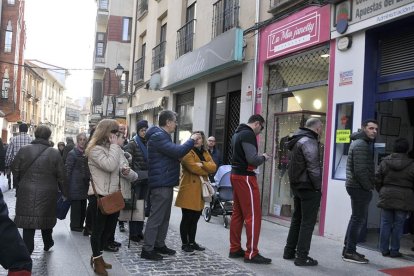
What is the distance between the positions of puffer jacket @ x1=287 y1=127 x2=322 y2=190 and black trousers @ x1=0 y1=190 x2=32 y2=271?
430 cm

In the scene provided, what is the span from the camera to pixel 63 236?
7.34 m

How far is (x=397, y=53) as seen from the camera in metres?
7.26

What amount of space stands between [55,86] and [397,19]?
7212 cm

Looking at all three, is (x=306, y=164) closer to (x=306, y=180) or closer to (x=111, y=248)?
(x=306, y=180)

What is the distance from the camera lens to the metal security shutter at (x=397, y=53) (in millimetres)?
7059

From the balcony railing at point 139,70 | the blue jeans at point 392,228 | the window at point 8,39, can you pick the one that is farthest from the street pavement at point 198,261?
the window at point 8,39

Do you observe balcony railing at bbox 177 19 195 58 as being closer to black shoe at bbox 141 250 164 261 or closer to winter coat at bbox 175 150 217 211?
winter coat at bbox 175 150 217 211

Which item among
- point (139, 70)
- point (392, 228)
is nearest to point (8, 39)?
point (139, 70)

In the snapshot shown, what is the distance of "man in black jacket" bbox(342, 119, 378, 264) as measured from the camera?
234 inches

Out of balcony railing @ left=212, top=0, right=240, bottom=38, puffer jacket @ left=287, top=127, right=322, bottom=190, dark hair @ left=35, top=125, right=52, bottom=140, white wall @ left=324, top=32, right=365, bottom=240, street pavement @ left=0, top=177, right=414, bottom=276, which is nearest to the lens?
street pavement @ left=0, top=177, right=414, bottom=276

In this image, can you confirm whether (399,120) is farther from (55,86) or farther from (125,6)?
(55,86)

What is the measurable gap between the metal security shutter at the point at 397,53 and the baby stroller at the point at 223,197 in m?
3.39

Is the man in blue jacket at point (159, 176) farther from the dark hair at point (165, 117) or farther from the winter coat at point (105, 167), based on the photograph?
the winter coat at point (105, 167)

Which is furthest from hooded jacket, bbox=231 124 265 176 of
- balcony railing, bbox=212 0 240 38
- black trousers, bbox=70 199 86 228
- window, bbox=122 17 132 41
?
window, bbox=122 17 132 41
